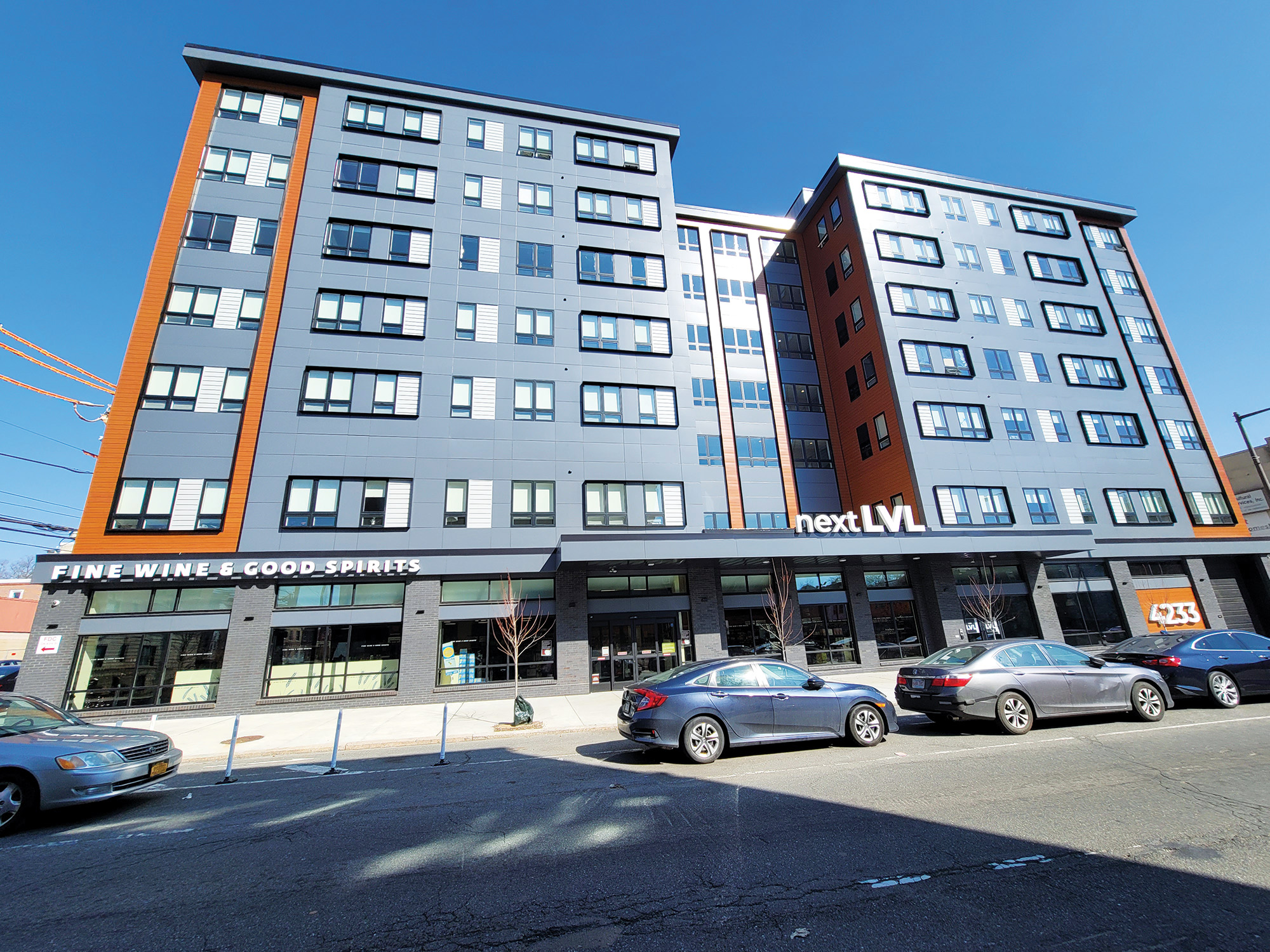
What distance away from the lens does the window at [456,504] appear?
2059cm

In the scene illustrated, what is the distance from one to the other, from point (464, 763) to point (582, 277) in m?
21.5

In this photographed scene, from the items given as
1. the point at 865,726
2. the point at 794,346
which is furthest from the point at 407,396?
the point at 794,346

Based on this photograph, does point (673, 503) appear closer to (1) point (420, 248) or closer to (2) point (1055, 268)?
(1) point (420, 248)

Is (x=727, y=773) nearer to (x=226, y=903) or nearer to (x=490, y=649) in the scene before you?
(x=226, y=903)

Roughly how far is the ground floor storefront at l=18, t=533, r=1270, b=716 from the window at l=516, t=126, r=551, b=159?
68.8 ft

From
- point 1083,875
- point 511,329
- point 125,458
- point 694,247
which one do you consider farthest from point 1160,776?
point 694,247

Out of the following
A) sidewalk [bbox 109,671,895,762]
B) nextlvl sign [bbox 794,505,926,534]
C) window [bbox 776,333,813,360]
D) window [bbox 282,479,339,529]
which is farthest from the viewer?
window [bbox 776,333,813,360]

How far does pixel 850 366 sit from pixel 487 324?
65.4 ft

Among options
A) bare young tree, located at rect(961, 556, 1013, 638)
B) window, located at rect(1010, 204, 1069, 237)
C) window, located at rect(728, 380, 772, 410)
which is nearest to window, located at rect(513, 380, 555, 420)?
window, located at rect(728, 380, 772, 410)

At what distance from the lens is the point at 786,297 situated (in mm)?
33531

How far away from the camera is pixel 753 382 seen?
30547 mm

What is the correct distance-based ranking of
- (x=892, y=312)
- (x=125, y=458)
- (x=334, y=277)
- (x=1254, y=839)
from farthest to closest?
(x=892, y=312) < (x=334, y=277) < (x=125, y=458) < (x=1254, y=839)

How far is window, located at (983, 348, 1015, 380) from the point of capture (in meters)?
28.8

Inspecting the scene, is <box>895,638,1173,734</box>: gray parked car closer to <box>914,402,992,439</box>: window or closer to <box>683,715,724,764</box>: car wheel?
<box>683,715,724,764</box>: car wheel
